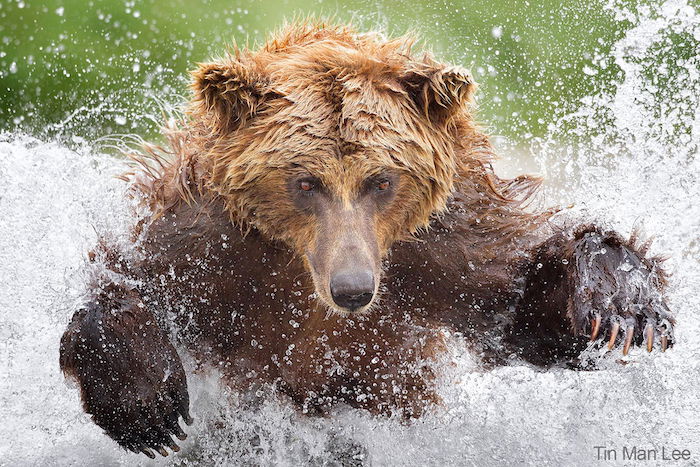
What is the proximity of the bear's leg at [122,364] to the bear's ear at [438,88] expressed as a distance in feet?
5.12

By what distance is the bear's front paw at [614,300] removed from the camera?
418 cm

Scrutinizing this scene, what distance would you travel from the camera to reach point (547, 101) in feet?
32.3

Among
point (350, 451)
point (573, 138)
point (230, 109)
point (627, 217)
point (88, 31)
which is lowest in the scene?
point (350, 451)

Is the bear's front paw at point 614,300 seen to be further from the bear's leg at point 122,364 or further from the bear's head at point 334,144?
the bear's leg at point 122,364

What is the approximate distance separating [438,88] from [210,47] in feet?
20.6

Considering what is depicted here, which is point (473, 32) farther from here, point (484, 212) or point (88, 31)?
point (484, 212)

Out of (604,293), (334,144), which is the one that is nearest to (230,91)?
(334,144)

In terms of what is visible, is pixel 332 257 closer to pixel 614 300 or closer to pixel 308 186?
pixel 308 186

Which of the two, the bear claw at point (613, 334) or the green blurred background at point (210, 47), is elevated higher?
the green blurred background at point (210, 47)

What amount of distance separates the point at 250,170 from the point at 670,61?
6.79 metres

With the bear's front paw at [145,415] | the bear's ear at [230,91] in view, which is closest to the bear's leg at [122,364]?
the bear's front paw at [145,415]

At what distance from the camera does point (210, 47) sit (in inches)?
387

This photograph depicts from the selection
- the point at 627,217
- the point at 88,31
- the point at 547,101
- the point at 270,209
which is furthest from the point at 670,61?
the point at 270,209

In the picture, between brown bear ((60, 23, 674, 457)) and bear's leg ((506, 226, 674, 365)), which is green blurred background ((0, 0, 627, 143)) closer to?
brown bear ((60, 23, 674, 457))
